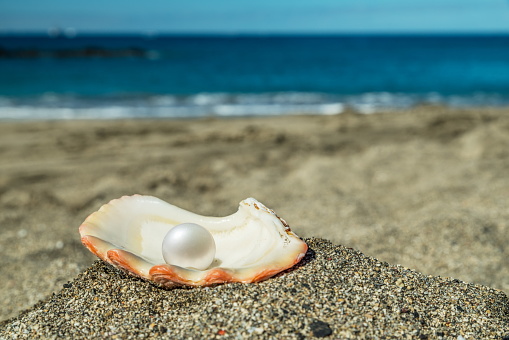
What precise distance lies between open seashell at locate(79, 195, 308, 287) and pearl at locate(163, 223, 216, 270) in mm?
53

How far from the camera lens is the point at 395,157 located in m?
6.07

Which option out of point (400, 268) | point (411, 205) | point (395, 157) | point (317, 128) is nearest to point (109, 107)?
point (317, 128)

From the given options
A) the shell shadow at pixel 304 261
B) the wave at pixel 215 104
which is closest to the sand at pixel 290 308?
the shell shadow at pixel 304 261

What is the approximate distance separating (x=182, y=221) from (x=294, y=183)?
306 centimetres

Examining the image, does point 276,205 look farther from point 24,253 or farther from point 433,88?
point 433,88

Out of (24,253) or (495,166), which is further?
(495,166)

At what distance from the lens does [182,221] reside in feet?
7.93

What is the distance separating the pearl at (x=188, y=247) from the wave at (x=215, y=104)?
8.51 meters

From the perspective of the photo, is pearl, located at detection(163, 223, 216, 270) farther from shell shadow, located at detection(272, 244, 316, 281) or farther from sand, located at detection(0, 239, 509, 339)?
shell shadow, located at detection(272, 244, 316, 281)

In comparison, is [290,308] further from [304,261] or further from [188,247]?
[188,247]

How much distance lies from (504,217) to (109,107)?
394 inches

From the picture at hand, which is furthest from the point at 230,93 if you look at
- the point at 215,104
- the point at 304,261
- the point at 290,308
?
the point at 290,308

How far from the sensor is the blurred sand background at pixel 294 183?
11.7 feet

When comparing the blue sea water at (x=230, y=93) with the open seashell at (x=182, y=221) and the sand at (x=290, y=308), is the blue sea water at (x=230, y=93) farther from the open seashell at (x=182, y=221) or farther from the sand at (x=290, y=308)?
the sand at (x=290, y=308)
